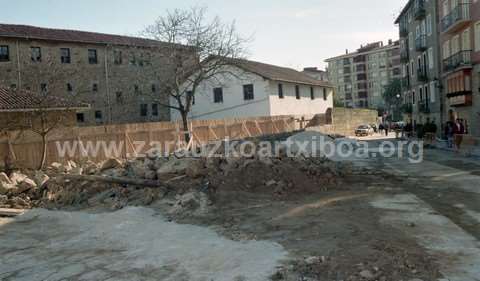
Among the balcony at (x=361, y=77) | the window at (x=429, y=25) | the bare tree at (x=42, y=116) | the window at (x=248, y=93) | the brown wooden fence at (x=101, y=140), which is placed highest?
the balcony at (x=361, y=77)

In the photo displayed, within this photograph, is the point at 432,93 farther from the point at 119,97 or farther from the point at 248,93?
the point at 119,97

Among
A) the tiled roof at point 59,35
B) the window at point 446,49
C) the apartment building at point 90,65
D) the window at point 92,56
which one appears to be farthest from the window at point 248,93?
the window at point 446,49

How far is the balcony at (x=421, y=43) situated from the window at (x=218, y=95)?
59.0 feet

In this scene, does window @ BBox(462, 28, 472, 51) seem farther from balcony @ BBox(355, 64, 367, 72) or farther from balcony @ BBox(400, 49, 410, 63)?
balcony @ BBox(355, 64, 367, 72)

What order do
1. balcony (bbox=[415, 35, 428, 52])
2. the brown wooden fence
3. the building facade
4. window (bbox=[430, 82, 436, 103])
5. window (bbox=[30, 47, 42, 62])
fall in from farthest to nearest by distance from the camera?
the building facade
balcony (bbox=[415, 35, 428, 52])
window (bbox=[430, 82, 436, 103])
window (bbox=[30, 47, 42, 62])
the brown wooden fence

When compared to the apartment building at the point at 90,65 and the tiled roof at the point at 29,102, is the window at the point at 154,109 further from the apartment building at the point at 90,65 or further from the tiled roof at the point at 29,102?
the tiled roof at the point at 29,102

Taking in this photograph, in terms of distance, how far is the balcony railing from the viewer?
27828mm

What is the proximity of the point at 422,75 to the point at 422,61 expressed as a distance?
1.88m

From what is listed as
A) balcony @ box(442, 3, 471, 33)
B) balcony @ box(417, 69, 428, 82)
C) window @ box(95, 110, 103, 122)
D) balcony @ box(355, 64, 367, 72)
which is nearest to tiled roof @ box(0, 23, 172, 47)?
window @ box(95, 110, 103, 122)

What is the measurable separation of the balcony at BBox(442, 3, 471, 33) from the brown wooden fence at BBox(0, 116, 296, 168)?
16091mm

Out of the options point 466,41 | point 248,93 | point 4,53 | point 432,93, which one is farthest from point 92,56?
point 466,41

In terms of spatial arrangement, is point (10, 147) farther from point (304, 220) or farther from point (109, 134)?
point (304, 220)

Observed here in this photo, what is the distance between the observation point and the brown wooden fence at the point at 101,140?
17844 millimetres

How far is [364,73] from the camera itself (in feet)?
340
